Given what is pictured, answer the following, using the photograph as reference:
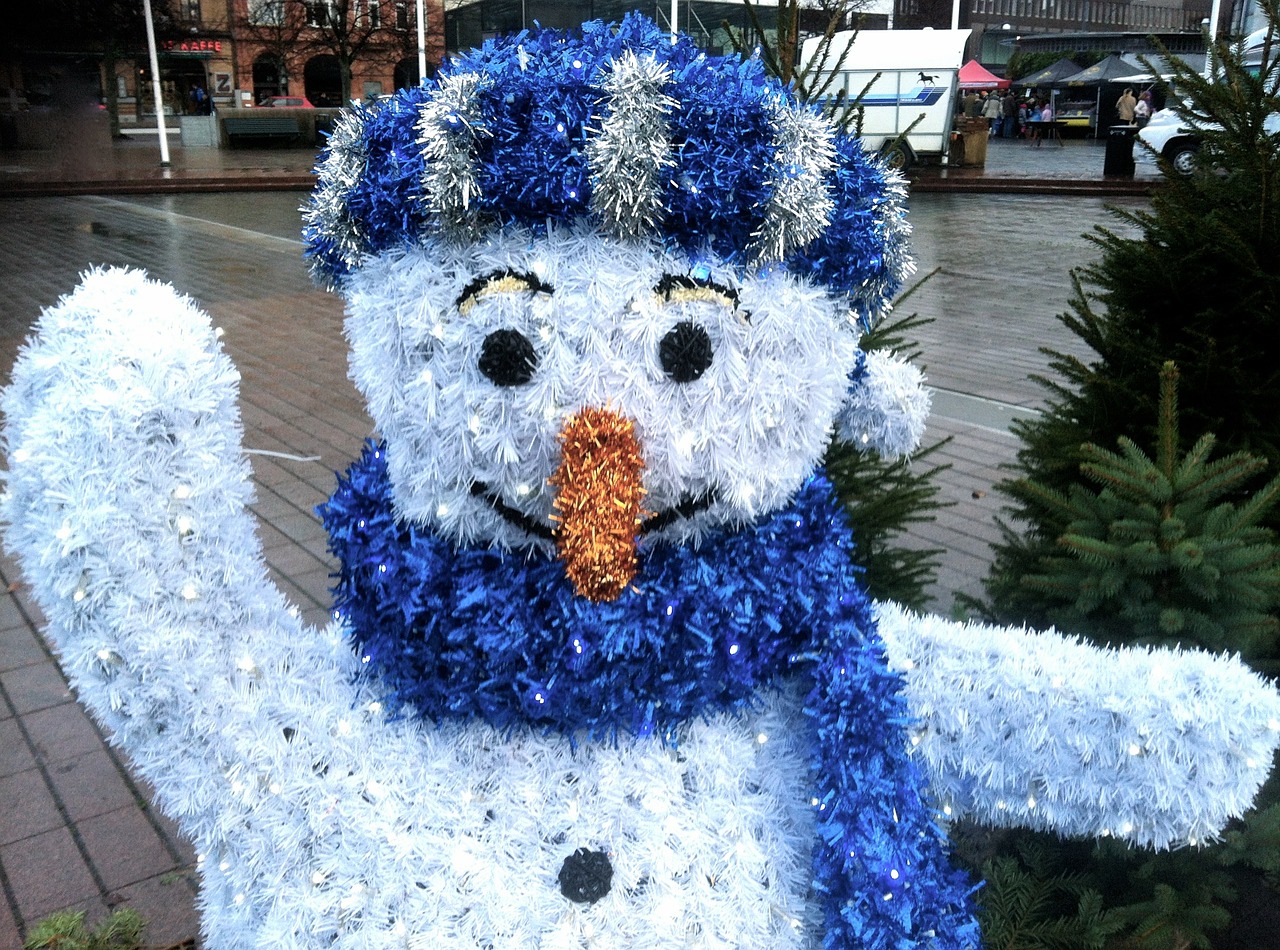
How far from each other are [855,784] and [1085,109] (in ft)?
120

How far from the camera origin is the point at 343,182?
4.81 ft

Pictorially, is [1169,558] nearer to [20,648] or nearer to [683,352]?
[683,352]

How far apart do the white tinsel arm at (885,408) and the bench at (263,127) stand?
30304mm

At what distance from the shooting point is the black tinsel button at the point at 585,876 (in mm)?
1491

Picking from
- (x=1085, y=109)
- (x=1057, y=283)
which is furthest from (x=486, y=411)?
(x=1085, y=109)

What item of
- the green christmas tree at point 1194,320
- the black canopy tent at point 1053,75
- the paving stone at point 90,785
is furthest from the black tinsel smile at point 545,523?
the black canopy tent at point 1053,75

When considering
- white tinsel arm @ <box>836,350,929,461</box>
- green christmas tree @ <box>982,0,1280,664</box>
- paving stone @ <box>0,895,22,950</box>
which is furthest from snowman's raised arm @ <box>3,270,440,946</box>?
green christmas tree @ <box>982,0,1280,664</box>

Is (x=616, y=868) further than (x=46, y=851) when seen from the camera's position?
No

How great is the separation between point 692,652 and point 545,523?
0.26 metres

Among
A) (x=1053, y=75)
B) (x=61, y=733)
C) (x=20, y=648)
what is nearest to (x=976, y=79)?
(x=1053, y=75)

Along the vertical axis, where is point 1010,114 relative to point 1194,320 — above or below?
above

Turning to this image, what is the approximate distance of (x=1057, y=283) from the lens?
34.5ft

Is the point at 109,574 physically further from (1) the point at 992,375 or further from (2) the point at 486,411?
(1) the point at 992,375

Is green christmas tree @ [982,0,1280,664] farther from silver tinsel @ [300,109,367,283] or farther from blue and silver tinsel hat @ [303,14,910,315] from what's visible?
silver tinsel @ [300,109,367,283]
